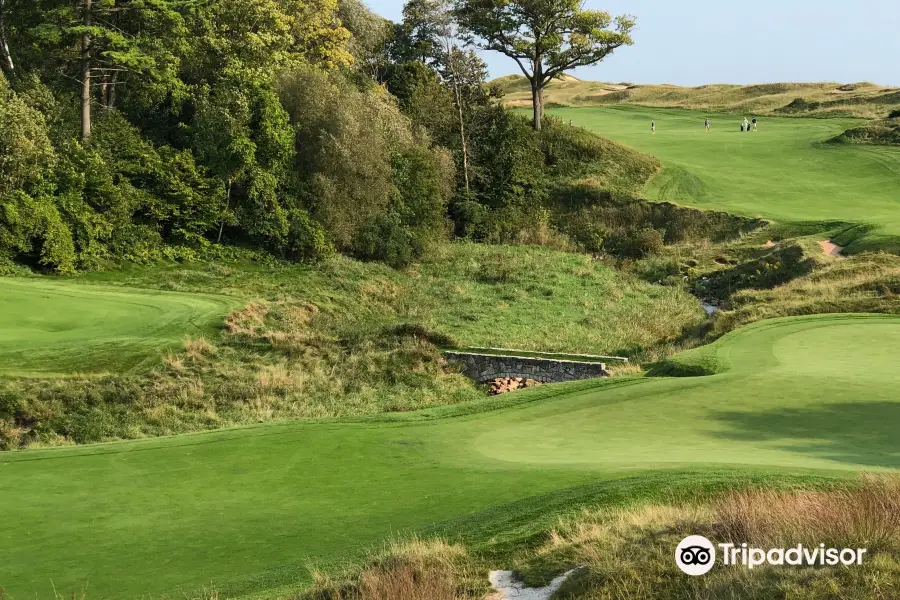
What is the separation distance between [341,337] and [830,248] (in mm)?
21011

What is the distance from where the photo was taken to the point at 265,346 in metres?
24.3

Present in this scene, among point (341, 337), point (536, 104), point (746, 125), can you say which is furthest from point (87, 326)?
point (746, 125)

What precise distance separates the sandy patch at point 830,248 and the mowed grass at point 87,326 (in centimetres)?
2327

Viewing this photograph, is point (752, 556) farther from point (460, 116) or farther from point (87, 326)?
point (460, 116)

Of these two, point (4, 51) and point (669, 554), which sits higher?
point (4, 51)

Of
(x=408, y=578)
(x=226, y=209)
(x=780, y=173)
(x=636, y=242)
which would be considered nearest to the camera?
(x=408, y=578)

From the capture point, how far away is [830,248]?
36.0m

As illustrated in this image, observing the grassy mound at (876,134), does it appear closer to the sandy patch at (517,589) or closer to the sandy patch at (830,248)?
the sandy patch at (830,248)

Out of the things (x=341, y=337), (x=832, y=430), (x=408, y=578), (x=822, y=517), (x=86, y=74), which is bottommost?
(x=341, y=337)

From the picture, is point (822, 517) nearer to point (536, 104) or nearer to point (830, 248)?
point (830, 248)

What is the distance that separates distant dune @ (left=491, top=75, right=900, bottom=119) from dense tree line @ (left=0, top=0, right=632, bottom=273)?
103ft

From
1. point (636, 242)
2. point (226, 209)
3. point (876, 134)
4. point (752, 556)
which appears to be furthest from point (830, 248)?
point (752, 556)

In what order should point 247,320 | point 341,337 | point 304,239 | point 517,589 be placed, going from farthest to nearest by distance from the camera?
point 304,239 < point 341,337 < point 247,320 < point 517,589

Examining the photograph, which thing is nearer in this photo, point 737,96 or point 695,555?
point 695,555
